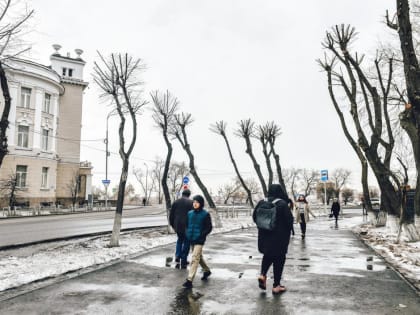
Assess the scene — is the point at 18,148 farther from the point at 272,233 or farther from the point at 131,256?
the point at 272,233

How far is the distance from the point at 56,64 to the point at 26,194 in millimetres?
20722

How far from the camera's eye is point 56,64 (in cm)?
4978

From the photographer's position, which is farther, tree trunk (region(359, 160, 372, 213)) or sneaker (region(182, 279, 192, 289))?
tree trunk (region(359, 160, 372, 213))

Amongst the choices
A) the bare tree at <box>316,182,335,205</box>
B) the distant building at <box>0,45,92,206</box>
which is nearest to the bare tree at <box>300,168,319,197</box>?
the bare tree at <box>316,182,335,205</box>

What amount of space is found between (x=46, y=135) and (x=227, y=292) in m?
40.8

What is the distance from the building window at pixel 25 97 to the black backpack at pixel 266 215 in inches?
1558

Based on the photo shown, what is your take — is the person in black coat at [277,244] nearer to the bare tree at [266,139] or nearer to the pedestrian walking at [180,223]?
the pedestrian walking at [180,223]

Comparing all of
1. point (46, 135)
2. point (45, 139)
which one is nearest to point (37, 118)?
point (46, 135)

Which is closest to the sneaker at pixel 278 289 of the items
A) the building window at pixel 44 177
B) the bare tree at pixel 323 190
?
the building window at pixel 44 177

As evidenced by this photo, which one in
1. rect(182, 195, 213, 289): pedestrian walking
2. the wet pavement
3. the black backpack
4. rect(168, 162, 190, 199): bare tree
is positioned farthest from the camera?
rect(168, 162, 190, 199): bare tree

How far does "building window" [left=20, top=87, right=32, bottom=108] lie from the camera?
128ft

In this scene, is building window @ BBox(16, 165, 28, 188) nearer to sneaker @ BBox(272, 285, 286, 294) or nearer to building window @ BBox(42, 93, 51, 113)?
building window @ BBox(42, 93, 51, 113)

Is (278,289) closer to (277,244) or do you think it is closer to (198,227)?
(277,244)

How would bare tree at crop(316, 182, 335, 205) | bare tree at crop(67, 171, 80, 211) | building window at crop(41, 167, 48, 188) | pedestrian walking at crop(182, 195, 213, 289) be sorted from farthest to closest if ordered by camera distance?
bare tree at crop(316, 182, 335, 205)
bare tree at crop(67, 171, 80, 211)
building window at crop(41, 167, 48, 188)
pedestrian walking at crop(182, 195, 213, 289)
